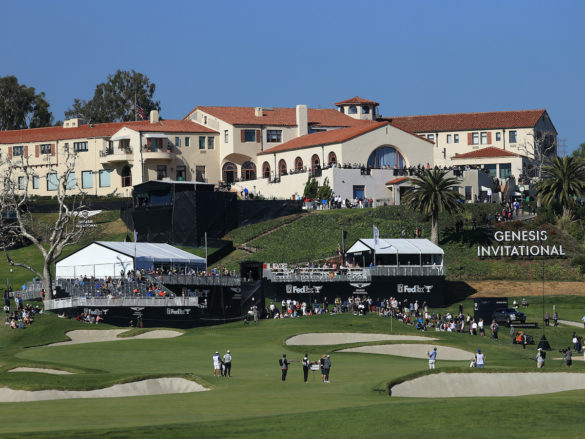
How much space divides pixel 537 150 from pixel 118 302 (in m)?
67.4

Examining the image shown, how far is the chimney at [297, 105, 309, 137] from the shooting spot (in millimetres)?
131250

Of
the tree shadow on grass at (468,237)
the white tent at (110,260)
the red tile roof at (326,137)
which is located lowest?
the white tent at (110,260)

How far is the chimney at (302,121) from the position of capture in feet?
431

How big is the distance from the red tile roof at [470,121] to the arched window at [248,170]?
20.8 meters

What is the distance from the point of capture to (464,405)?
34750mm

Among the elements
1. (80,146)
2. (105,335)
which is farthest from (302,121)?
(105,335)

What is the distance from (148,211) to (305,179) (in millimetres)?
18967

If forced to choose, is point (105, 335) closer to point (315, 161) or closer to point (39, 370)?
point (39, 370)

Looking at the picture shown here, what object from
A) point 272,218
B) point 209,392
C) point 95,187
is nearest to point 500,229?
point 272,218

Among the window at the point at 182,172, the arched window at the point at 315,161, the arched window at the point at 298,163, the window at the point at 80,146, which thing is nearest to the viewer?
the arched window at the point at 315,161

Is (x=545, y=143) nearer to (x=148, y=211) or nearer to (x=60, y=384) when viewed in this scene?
(x=148, y=211)

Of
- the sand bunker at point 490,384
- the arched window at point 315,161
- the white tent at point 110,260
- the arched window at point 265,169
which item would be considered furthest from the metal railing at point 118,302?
the arched window at point 265,169

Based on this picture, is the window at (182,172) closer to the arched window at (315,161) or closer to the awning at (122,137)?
the awning at (122,137)

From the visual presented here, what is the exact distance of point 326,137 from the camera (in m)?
121
